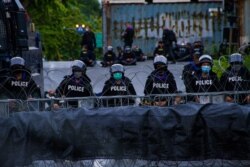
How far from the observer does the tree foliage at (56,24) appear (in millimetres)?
32906

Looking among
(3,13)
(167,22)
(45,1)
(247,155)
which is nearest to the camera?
(247,155)

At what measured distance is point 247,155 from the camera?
658 cm

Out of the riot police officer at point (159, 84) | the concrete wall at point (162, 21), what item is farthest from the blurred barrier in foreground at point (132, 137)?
the concrete wall at point (162, 21)

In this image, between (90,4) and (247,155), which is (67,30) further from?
(247,155)

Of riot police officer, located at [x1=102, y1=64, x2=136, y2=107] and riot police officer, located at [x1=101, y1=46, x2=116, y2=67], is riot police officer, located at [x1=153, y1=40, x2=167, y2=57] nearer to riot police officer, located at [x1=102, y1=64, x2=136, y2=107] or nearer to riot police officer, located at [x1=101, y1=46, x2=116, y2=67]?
riot police officer, located at [x1=101, y1=46, x2=116, y2=67]

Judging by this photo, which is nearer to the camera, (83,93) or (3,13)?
(83,93)

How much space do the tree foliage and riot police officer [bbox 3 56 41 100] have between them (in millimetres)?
18948

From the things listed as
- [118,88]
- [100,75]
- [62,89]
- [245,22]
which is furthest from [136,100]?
[245,22]

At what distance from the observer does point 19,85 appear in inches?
452

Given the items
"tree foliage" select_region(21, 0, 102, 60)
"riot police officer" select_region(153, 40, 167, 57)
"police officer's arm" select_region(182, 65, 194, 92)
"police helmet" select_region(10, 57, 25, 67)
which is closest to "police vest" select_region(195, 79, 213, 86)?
"police officer's arm" select_region(182, 65, 194, 92)

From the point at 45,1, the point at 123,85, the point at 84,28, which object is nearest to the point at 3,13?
the point at 123,85

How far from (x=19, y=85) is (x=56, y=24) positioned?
31.5m

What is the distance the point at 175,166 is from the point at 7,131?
1453 mm

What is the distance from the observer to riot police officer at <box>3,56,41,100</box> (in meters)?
11.2
